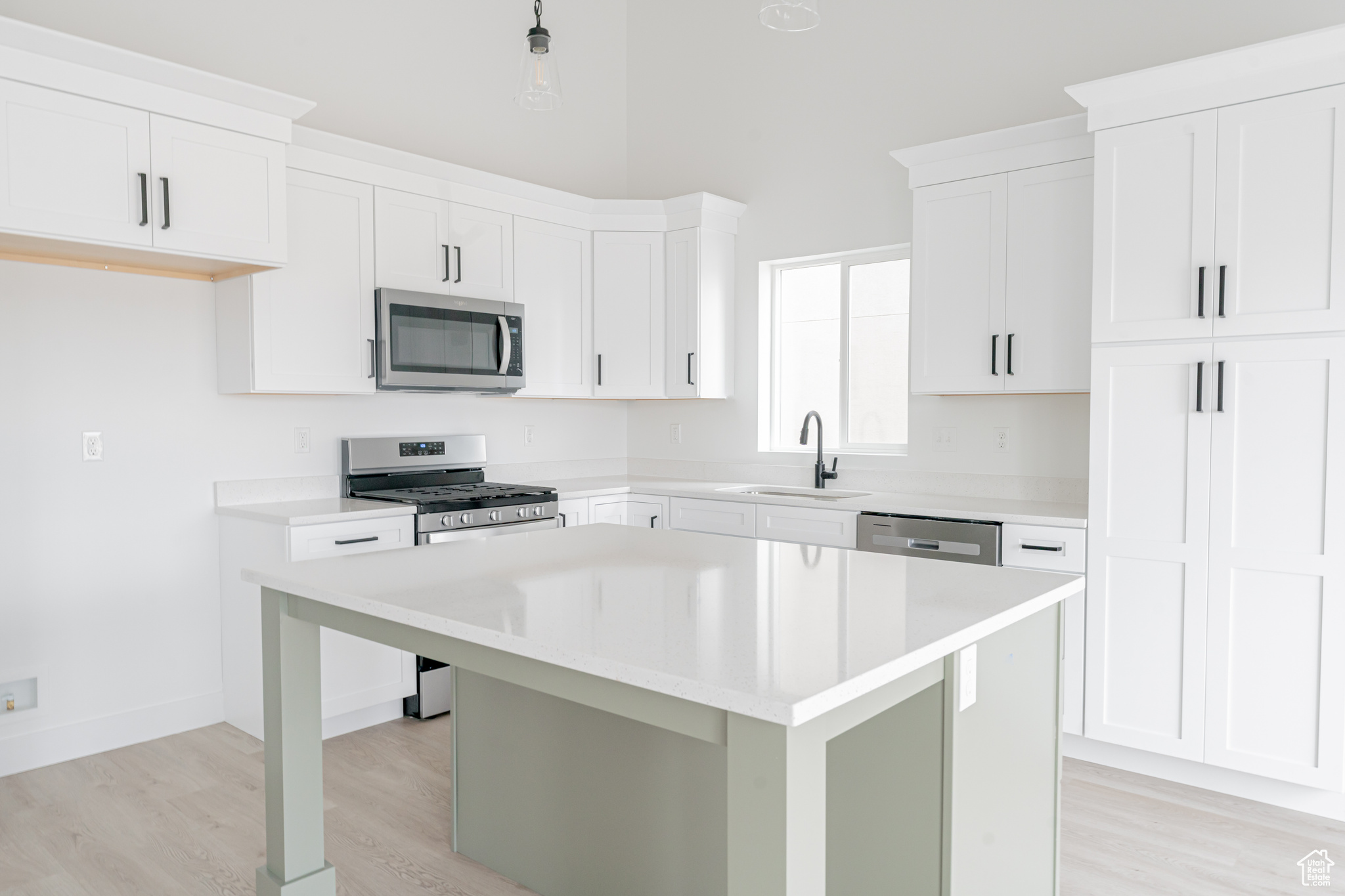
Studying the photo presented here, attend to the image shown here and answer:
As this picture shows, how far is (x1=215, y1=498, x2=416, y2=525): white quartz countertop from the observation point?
310cm

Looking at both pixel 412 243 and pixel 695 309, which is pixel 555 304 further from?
pixel 412 243

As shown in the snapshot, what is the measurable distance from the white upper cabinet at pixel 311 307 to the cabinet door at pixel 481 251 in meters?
0.41

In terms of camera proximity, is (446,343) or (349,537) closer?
(349,537)

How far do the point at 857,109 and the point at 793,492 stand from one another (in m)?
1.91

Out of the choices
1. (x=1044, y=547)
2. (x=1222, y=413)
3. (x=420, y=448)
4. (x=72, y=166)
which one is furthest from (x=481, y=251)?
(x=1222, y=413)

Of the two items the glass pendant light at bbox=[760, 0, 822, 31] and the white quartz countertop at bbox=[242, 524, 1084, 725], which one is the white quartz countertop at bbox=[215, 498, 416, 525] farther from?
the glass pendant light at bbox=[760, 0, 822, 31]

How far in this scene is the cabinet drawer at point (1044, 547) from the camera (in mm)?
2953

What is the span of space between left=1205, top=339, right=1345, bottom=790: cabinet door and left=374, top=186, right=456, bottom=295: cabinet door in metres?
3.00

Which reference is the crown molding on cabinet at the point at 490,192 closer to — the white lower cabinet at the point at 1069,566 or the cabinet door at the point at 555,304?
the cabinet door at the point at 555,304

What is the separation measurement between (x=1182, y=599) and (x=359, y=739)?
9.82 ft

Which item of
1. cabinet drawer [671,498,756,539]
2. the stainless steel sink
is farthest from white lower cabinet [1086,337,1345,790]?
cabinet drawer [671,498,756,539]

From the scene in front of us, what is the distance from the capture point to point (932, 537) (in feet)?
10.7
